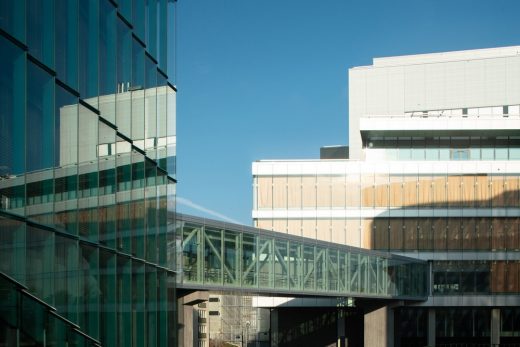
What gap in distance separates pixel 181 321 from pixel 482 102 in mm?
41312

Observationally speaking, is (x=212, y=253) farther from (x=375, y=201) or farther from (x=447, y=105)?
(x=447, y=105)

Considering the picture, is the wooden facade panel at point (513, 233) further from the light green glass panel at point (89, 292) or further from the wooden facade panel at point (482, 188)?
the light green glass panel at point (89, 292)

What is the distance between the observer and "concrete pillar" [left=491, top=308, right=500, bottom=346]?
62.8m

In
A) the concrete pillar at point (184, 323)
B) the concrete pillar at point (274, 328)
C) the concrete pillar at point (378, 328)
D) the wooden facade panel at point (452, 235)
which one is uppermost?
the wooden facade panel at point (452, 235)

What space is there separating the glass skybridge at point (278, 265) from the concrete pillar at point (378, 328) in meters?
1.28

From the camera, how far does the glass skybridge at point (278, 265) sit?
29078 mm

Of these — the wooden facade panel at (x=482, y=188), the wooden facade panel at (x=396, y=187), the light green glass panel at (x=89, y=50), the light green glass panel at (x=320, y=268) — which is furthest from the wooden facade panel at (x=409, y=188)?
the light green glass panel at (x=89, y=50)

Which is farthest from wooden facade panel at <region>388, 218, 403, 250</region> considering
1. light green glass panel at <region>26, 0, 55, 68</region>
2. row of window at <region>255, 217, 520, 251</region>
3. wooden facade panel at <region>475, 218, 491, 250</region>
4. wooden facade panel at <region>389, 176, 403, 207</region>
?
light green glass panel at <region>26, 0, 55, 68</region>

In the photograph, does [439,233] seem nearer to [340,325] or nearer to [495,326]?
[495,326]

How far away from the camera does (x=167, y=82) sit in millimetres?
21406

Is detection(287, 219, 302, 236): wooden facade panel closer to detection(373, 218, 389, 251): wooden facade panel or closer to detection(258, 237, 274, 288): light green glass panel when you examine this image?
detection(373, 218, 389, 251): wooden facade panel

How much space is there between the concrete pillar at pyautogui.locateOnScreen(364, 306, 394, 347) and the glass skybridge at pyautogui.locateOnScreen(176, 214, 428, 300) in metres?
1.28

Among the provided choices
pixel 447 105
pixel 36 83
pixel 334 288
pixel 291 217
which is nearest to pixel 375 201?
pixel 291 217

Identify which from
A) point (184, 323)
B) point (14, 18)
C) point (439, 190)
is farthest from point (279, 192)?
point (14, 18)
